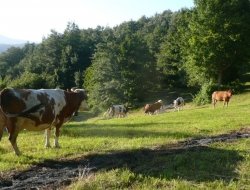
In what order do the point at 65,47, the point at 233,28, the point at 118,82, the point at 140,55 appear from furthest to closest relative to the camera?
the point at 65,47 < the point at 140,55 < the point at 118,82 < the point at 233,28

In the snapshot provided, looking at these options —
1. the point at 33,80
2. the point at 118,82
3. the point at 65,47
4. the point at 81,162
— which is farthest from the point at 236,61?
the point at 65,47

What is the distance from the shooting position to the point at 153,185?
10797mm

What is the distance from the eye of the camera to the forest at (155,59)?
2295 inches

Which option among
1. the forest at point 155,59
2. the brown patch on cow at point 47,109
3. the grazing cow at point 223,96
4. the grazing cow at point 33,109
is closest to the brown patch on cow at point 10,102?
the grazing cow at point 33,109

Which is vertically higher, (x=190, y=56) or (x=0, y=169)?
(x=190, y=56)

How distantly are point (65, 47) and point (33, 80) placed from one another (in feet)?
60.0

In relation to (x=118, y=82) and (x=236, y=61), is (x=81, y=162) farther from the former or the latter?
(x=118, y=82)

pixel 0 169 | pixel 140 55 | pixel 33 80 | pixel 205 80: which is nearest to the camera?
pixel 0 169

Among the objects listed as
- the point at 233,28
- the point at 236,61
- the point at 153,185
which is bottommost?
the point at 153,185

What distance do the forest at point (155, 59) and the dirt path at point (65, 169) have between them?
1703 inches

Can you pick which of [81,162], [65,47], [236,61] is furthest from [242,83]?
[65,47]

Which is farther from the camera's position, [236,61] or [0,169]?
[236,61]

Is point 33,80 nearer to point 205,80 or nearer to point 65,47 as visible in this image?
point 65,47

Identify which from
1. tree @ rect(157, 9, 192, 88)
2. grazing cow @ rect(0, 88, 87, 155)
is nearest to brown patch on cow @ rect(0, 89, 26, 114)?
grazing cow @ rect(0, 88, 87, 155)
